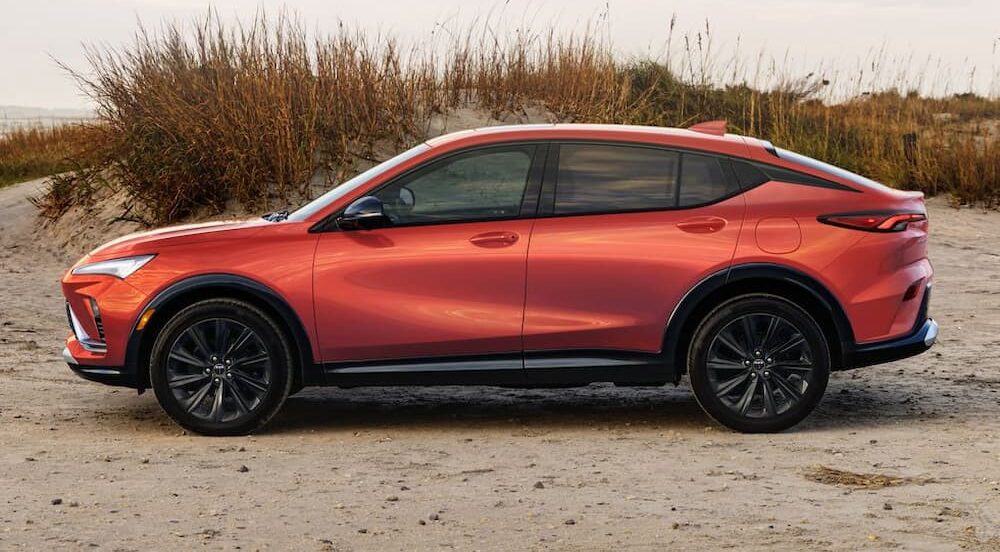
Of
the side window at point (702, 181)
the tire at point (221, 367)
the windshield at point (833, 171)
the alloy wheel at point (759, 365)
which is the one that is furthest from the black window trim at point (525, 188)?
the windshield at point (833, 171)

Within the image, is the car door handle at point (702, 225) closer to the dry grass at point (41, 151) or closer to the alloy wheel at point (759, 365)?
the alloy wheel at point (759, 365)

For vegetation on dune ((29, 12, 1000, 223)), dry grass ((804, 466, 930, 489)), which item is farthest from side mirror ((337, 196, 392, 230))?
vegetation on dune ((29, 12, 1000, 223))

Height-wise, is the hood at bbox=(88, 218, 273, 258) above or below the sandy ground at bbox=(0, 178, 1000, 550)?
above

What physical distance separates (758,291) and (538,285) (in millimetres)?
1239

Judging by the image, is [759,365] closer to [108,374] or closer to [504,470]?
[504,470]

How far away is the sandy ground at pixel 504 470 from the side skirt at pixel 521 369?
13.4 inches

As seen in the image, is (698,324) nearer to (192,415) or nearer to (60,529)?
(192,415)

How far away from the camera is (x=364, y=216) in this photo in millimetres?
8008

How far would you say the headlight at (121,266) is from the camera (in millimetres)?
8148

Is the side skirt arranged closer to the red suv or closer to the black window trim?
the red suv

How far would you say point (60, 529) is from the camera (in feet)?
20.1

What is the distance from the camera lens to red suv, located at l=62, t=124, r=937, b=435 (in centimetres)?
799

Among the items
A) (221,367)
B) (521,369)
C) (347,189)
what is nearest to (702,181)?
(521,369)

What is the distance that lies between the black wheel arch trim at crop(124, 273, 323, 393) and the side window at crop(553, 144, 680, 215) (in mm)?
1548
